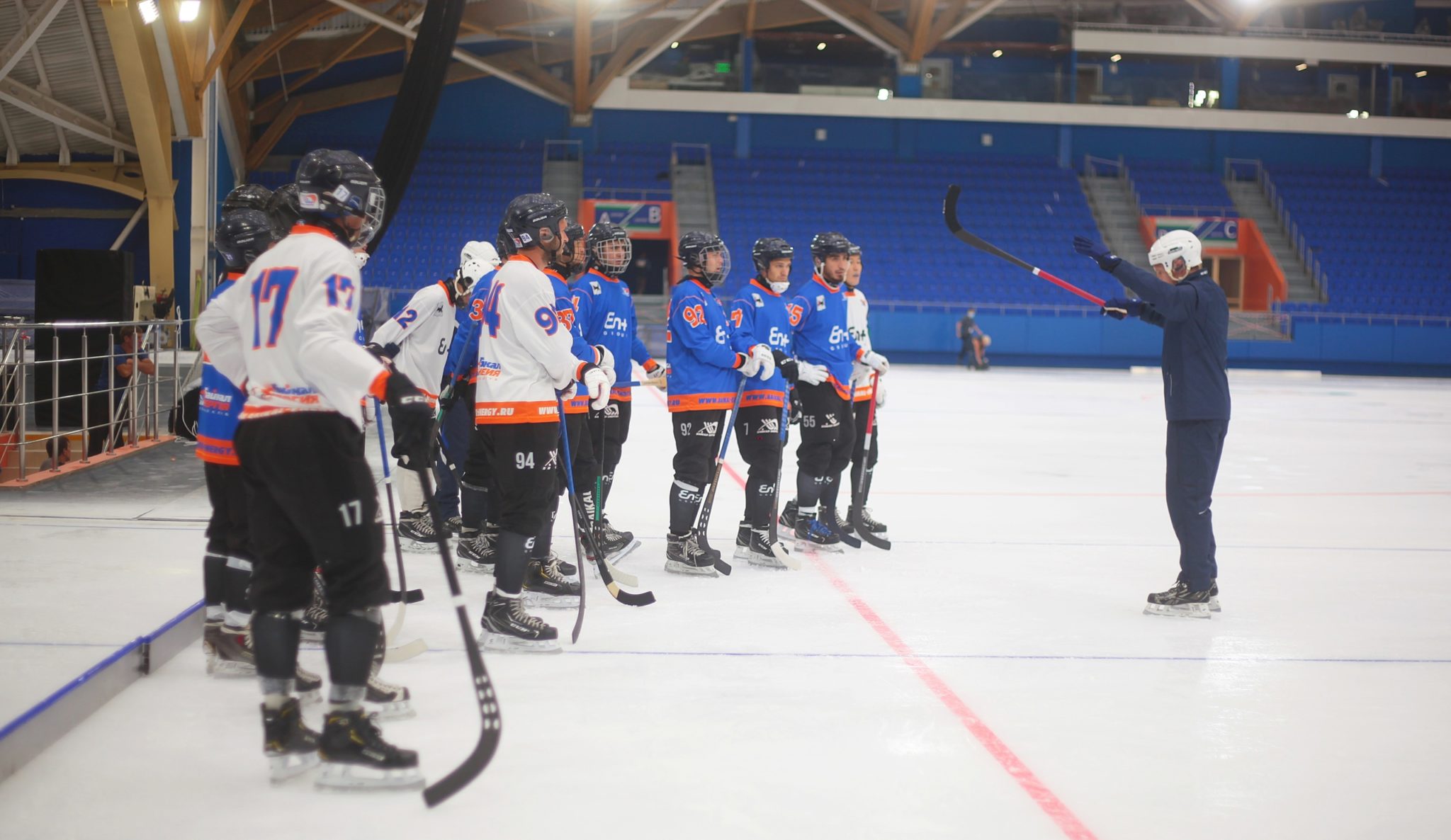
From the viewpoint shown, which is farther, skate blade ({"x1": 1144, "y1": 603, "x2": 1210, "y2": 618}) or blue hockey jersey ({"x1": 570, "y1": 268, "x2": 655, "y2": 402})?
blue hockey jersey ({"x1": 570, "y1": 268, "x2": 655, "y2": 402})

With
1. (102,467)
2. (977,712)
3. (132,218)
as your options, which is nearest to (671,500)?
(977,712)

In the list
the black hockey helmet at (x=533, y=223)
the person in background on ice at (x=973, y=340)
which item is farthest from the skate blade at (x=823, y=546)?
the person in background on ice at (x=973, y=340)

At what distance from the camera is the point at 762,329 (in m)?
6.55

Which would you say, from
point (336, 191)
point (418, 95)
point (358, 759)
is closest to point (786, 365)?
point (336, 191)

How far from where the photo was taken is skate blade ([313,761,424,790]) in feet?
10.4

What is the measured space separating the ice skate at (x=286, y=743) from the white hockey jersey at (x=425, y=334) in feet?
10.4

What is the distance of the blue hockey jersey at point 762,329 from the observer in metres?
6.29

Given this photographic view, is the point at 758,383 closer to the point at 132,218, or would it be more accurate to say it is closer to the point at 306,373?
the point at 306,373

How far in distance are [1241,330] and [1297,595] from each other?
24430mm

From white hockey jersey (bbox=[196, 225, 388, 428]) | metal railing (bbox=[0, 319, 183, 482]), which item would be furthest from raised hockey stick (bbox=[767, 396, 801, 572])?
metal railing (bbox=[0, 319, 183, 482])

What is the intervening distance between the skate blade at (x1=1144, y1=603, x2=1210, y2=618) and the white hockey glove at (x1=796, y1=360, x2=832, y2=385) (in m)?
2.06

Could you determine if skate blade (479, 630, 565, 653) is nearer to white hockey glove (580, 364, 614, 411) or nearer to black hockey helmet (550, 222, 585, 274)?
white hockey glove (580, 364, 614, 411)

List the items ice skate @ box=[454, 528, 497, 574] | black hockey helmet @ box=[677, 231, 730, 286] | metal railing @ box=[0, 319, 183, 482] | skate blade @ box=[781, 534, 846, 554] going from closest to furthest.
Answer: ice skate @ box=[454, 528, 497, 574]
black hockey helmet @ box=[677, 231, 730, 286]
skate blade @ box=[781, 534, 846, 554]
metal railing @ box=[0, 319, 183, 482]

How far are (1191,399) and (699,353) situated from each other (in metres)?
2.36
